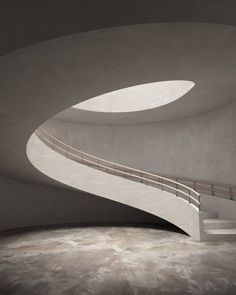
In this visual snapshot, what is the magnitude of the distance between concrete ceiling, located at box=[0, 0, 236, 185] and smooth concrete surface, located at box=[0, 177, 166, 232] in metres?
4.62

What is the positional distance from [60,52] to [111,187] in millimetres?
5467

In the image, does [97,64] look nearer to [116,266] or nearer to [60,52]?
[60,52]

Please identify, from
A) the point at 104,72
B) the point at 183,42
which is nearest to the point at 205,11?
the point at 183,42

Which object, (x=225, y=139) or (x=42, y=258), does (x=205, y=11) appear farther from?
(x=225, y=139)

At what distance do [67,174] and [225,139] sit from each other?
19.9 ft

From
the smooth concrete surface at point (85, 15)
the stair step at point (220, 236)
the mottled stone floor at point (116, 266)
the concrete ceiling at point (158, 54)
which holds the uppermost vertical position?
the concrete ceiling at point (158, 54)

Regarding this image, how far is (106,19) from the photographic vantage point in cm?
207

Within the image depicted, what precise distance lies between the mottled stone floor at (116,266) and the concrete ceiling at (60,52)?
2.79 m

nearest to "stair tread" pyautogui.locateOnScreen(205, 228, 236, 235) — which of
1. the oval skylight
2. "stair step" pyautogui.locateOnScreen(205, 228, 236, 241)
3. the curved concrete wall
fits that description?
"stair step" pyautogui.locateOnScreen(205, 228, 236, 241)

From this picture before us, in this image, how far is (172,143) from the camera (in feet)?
34.2

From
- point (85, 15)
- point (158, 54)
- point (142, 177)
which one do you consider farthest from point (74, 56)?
point (142, 177)

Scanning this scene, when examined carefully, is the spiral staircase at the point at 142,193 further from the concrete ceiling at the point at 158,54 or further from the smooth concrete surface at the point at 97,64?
the concrete ceiling at the point at 158,54

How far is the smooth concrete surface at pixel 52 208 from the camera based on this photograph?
9.34 meters

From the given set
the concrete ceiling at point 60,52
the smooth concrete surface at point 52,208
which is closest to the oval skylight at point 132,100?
the concrete ceiling at point 60,52
